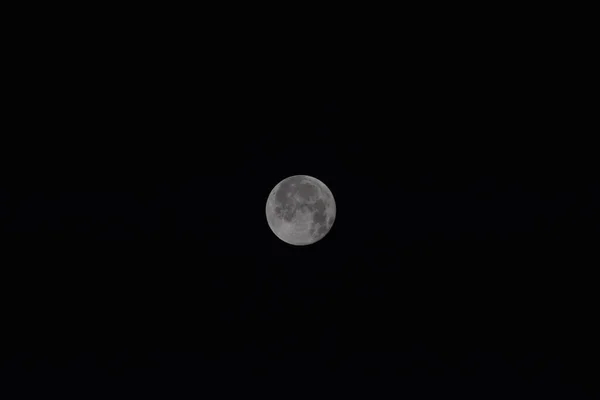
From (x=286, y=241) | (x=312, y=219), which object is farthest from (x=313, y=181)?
(x=286, y=241)

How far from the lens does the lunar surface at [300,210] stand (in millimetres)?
7184

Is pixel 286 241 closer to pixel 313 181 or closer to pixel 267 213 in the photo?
pixel 267 213

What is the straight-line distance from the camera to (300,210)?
282 inches

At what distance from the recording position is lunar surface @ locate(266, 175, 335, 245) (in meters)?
7.18

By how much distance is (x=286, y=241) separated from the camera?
7.46 m

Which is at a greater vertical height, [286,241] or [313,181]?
[313,181]

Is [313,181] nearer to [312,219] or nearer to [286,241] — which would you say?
[312,219]

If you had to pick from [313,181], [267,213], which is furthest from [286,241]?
[313,181]

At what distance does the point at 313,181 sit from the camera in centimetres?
757

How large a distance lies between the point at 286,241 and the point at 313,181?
1.26m

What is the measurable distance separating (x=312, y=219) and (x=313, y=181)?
79 cm

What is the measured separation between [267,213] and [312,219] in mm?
959

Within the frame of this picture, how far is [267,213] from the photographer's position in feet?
25.1

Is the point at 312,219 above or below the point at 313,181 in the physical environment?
below
